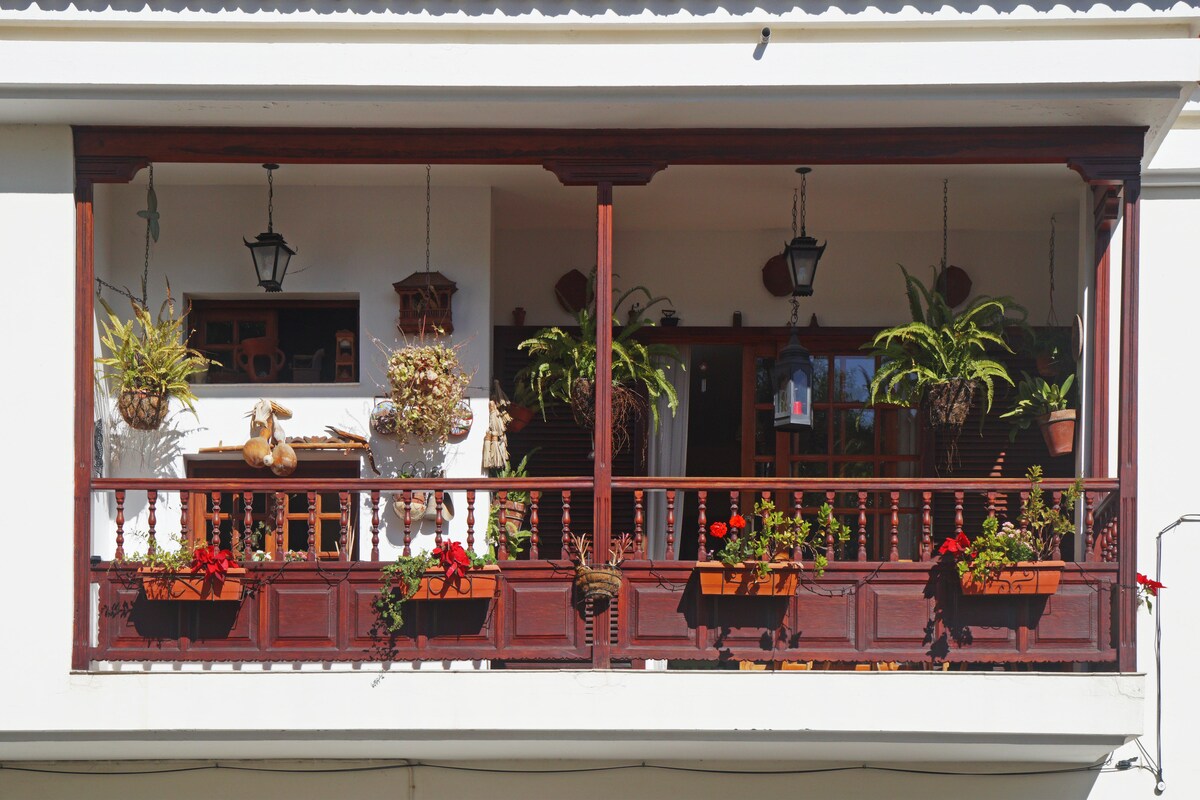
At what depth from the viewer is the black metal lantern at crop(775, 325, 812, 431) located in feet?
30.3

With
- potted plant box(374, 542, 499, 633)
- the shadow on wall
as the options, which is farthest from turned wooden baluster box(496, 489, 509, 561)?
the shadow on wall

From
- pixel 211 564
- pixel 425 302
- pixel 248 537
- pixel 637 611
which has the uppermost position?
pixel 425 302

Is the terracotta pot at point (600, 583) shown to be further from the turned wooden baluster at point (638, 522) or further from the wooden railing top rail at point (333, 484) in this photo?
the wooden railing top rail at point (333, 484)

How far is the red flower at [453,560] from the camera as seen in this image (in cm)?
812

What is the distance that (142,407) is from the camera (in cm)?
930

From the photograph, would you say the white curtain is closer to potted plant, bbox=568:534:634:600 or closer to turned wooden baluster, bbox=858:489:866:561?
potted plant, bbox=568:534:634:600

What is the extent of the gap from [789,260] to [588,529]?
258cm

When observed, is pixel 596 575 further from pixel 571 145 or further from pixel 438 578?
pixel 571 145

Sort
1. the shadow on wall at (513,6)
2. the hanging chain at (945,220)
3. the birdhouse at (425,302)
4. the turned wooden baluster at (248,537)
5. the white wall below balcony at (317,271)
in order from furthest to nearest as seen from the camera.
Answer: the hanging chain at (945,220) < the white wall below balcony at (317,271) < the birdhouse at (425,302) < the turned wooden baluster at (248,537) < the shadow on wall at (513,6)

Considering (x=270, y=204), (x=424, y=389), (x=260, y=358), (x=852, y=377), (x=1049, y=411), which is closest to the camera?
(x=1049, y=411)

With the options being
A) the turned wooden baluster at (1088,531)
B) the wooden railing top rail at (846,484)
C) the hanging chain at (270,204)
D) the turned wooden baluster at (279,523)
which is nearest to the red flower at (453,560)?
the wooden railing top rail at (846,484)

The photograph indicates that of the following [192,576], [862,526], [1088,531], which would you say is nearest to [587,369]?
[862,526]

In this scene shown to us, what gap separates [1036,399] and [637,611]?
10.8 feet

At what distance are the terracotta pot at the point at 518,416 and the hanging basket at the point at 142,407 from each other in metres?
2.43
